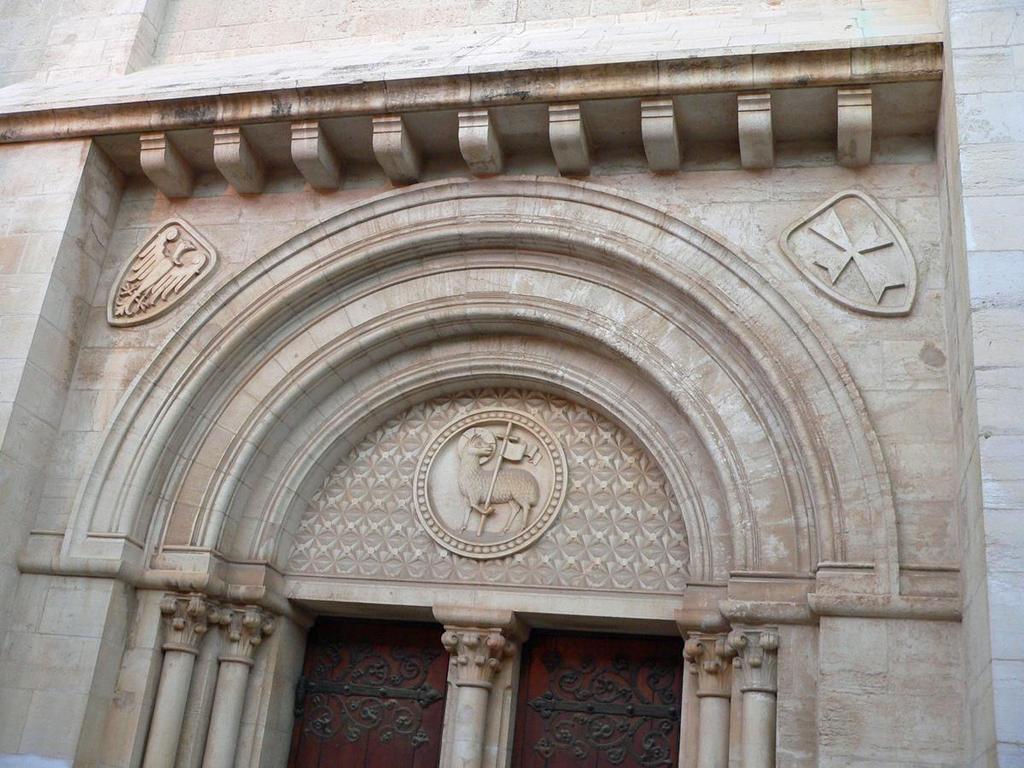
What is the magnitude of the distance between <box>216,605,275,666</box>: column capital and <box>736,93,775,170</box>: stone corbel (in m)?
4.17

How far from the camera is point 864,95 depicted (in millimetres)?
6422

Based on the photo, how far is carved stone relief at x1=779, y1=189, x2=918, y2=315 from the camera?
6.34m

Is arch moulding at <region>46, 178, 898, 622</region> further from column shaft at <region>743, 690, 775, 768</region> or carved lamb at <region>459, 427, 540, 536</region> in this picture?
column shaft at <region>743, 690, 775, 768</region>

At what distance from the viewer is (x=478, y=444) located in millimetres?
7383

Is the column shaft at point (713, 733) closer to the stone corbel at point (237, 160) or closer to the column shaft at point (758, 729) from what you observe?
the column shaft at point (758, 729)

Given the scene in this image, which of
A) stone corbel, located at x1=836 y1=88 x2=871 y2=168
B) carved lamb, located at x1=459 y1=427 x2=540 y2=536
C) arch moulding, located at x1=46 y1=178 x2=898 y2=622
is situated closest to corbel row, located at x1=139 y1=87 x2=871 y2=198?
stone corbel, located at x1=836 y1=88 x2=871 y2=168

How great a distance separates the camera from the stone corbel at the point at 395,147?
7.16m

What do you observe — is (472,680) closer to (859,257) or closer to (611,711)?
(611,711)

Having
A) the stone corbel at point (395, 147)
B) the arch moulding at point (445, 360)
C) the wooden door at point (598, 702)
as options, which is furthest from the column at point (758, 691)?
the stone corbel at point (395, 147)

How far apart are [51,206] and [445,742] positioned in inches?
171

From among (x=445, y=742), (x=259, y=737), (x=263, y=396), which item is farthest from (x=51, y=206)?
(x=445, y=742)

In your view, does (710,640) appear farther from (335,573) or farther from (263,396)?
(263,396)

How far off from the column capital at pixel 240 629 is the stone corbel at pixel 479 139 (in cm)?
317

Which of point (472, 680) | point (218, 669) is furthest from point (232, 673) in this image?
point (472, 680)
